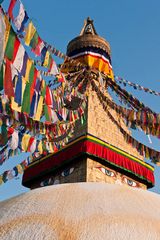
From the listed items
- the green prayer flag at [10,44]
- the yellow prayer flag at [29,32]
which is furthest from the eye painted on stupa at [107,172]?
the green prayer flag at [10,44]

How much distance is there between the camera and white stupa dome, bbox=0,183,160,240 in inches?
108

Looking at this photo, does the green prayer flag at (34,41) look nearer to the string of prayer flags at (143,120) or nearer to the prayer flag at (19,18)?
the prayer flag at (19,18)

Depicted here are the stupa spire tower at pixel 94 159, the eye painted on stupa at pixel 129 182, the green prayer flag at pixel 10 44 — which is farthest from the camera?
the eye painted on stupa at pixel 129 182

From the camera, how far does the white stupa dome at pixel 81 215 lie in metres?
2.75

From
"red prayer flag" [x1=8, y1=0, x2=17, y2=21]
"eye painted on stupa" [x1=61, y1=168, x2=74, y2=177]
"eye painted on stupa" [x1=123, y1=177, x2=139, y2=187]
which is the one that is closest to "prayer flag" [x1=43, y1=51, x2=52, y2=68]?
"red prayer flag" [x1=8, y1=0, x2=17, y2=21]

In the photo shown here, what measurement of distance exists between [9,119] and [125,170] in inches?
187

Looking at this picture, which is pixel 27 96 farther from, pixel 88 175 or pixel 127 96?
pixel 127 96

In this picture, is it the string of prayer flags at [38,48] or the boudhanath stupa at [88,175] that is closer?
the boudhanath stupa at [88,175]

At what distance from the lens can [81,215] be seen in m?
2.93

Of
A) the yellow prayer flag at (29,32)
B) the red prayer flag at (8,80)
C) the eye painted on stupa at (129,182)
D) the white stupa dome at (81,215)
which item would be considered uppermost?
the yellow prayer flag at (29,32)

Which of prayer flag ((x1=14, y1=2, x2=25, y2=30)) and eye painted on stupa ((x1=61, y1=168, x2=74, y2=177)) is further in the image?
eye painted on stupa ((x1=61, y1=168, x2=74, y2=177))

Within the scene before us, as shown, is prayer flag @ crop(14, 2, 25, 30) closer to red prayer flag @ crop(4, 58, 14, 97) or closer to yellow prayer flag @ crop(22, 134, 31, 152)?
red prayer flag @ crop(4, 58, 14, 97)

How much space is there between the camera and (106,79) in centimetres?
1385

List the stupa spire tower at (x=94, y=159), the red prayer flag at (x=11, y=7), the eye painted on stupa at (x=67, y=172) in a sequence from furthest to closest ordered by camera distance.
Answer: the eye painted on stupa at (x=67, y=172)
the stupa spire tower at (x=94, y=159)
the red prayer flag at (x=11, y=7)
